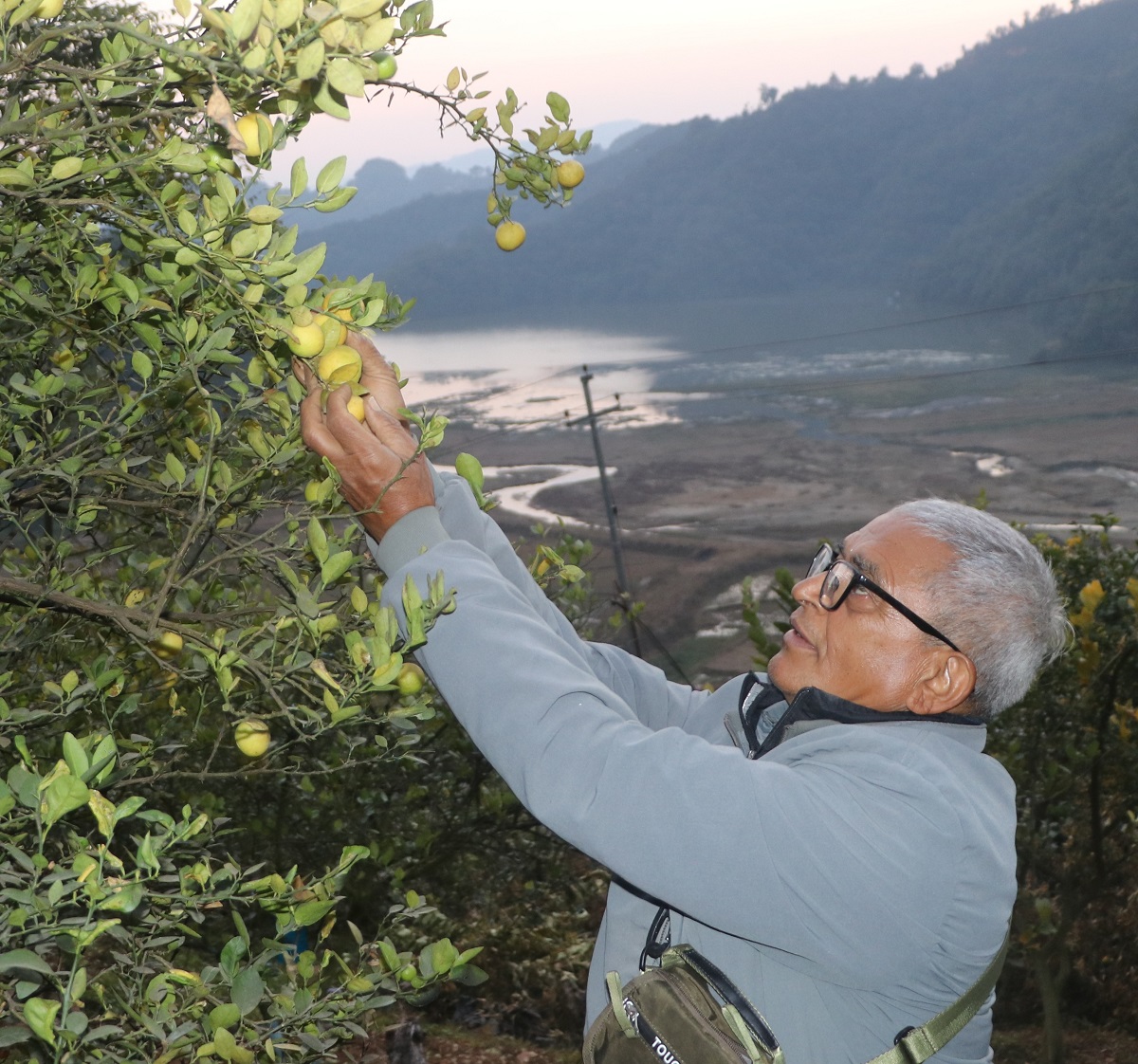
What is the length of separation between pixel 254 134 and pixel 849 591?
34.4 inches

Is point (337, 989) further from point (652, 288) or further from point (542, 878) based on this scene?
point (652, 288)

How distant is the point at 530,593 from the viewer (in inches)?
61.6

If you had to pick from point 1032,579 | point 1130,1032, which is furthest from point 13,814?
point 1130,1032

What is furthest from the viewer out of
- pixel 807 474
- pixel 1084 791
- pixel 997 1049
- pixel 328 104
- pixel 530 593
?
pixel 807 474

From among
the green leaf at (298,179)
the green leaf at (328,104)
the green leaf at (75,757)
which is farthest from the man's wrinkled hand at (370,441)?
the green leaf at (75,757)

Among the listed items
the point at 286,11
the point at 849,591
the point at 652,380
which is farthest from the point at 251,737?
the point at 652,380

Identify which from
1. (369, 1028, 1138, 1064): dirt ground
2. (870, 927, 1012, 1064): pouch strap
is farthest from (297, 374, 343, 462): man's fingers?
(369, 1028, 1138, 1064): dirt ground

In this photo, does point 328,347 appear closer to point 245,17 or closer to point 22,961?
point 245,17

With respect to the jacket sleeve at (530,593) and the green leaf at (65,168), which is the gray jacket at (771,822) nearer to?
the jacket sleeve at (530,593)

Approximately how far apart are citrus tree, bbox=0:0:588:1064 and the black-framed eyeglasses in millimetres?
536

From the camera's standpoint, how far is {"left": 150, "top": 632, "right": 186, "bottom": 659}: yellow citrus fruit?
1447mm

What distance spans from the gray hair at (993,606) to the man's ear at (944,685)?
1 centimetres

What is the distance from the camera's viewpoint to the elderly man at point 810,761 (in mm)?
1162

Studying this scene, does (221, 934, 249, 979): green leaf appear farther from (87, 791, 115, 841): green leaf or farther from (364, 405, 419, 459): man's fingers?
(364, 405, 419, 459): man's fingers
